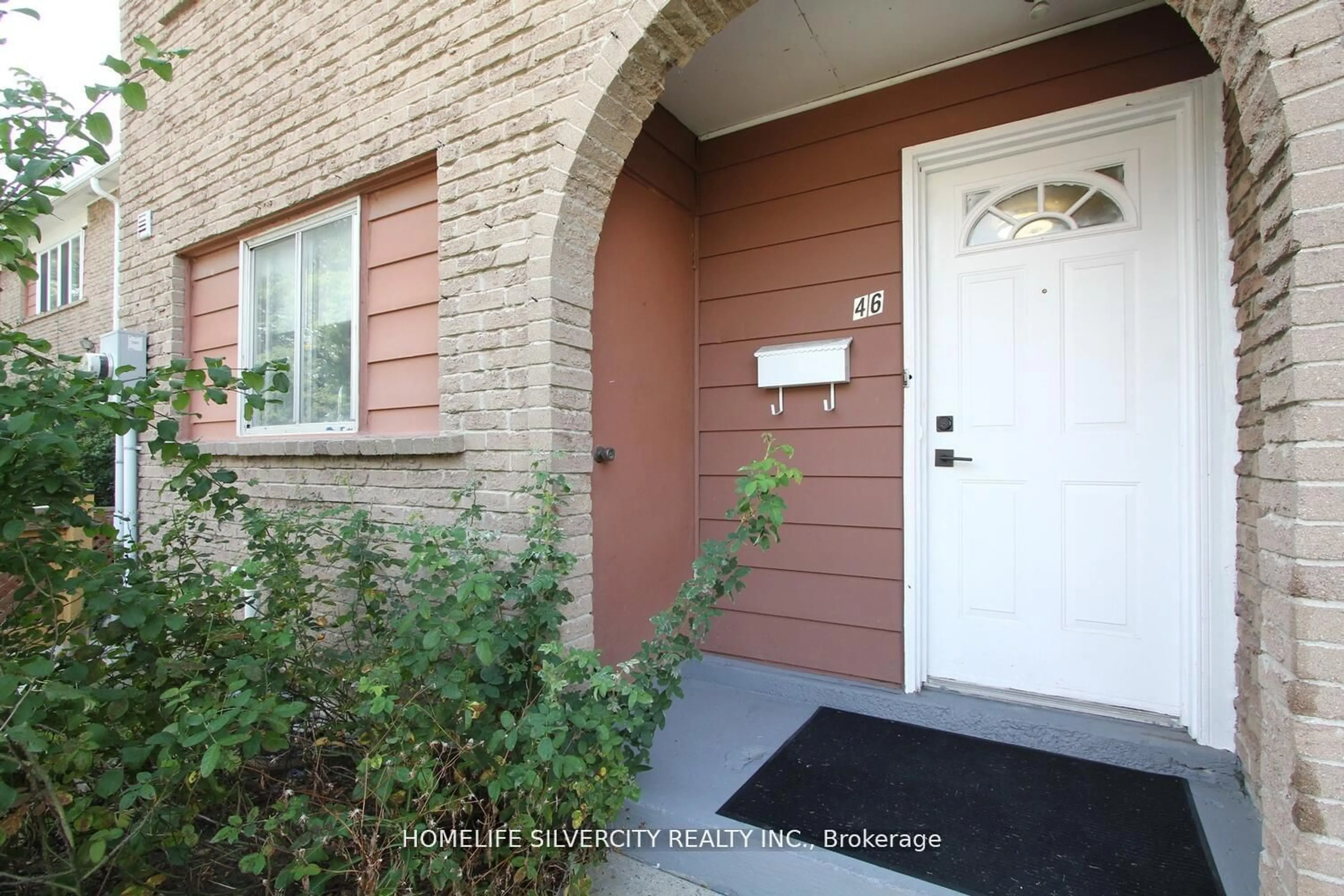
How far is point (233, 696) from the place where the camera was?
4.97ft

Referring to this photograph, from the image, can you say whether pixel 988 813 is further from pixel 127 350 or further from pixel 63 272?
pixel 63 272

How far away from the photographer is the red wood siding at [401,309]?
2.59 meters

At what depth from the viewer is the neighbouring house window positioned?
8883 millimetres

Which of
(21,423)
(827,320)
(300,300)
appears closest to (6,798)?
(21,423)

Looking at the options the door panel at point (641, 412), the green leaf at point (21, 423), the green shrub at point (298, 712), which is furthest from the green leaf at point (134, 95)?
the door panel at point (641, 412)

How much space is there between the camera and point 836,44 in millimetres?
2570

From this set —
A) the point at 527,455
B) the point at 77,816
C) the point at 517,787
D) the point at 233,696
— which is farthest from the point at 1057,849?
the point at 77,816

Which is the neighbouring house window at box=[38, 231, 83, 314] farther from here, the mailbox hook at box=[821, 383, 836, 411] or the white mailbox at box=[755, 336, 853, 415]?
the mailbox hook at box=[821, 383, 836, 411]

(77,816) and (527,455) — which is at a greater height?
(527,455)

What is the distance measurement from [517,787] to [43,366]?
5.77 feet

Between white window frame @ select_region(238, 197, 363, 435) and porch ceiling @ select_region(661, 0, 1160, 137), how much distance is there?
5.42ft

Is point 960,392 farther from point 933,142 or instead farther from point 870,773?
point 870,773

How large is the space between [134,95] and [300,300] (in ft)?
5.82

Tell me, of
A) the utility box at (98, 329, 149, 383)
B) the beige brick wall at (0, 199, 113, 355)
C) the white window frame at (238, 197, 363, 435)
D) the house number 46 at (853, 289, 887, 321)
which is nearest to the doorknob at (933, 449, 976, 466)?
the house number 46 at (853, 289, 887, 321)
